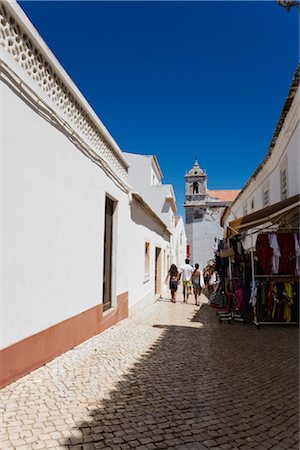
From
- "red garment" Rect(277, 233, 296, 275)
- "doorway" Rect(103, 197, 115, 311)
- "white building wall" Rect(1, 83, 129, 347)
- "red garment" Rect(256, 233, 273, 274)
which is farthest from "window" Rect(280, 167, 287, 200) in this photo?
"white building wall" Rect(1, 83, 129, 347)

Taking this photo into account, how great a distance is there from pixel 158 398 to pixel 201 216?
35985 millimetres

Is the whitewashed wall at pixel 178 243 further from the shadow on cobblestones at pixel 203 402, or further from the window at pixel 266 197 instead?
the shadow on cobblestones at pixel 203 402

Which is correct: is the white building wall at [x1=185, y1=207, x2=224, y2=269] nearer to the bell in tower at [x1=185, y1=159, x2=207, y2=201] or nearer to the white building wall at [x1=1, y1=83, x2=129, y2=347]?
the bell in tower at [x1=185, y1=159, x2=207, y2=201]

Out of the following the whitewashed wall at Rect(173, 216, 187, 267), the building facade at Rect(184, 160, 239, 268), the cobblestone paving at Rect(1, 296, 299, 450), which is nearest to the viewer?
the cobblestone paving at Rect(1, 296, 299, 450)

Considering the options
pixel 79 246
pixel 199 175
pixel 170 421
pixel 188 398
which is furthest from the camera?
pixel 199 175

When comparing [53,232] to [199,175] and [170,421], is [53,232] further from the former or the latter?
[199,175]

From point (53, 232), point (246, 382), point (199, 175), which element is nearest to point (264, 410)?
point (246, 382)

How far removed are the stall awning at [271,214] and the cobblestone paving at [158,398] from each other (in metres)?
2.63

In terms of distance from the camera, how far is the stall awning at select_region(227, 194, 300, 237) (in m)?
6.60

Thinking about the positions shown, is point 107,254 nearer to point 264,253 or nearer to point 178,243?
point 264,253

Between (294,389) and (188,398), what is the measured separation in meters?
1.28

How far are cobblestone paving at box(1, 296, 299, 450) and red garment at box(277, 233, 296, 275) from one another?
1901 mm

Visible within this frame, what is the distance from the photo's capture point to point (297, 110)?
672cm

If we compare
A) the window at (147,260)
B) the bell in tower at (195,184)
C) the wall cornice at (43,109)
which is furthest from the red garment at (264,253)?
the bell in tower at (195,184)
